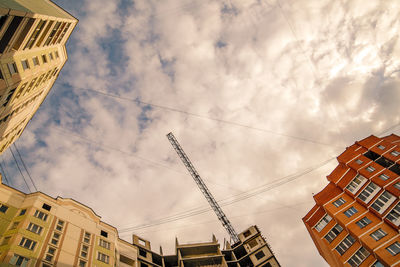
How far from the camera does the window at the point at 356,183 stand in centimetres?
4984

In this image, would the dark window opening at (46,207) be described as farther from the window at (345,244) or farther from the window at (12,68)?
the window at (345,244)

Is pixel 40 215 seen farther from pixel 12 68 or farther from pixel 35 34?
pixel 35 34

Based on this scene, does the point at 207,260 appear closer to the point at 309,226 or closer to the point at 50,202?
the point at 309,226

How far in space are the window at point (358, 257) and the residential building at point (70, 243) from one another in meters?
15.1

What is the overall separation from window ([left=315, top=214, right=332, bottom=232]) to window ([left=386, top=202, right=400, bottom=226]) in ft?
34.3

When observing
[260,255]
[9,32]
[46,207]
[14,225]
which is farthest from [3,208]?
[260,255]

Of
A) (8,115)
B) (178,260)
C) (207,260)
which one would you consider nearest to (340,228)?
Result: (207,260)

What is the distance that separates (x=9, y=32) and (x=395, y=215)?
6008 cm

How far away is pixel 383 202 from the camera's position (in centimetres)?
4491

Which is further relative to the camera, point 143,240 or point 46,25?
point 143,240

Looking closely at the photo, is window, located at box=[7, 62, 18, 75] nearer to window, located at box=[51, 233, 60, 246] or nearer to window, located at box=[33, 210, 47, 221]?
window, located at box=[33, 210, 47, 221]

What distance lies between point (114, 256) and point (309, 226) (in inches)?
1565

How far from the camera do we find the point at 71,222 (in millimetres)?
42906

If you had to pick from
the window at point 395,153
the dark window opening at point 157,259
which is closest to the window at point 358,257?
the window at point 395,153
